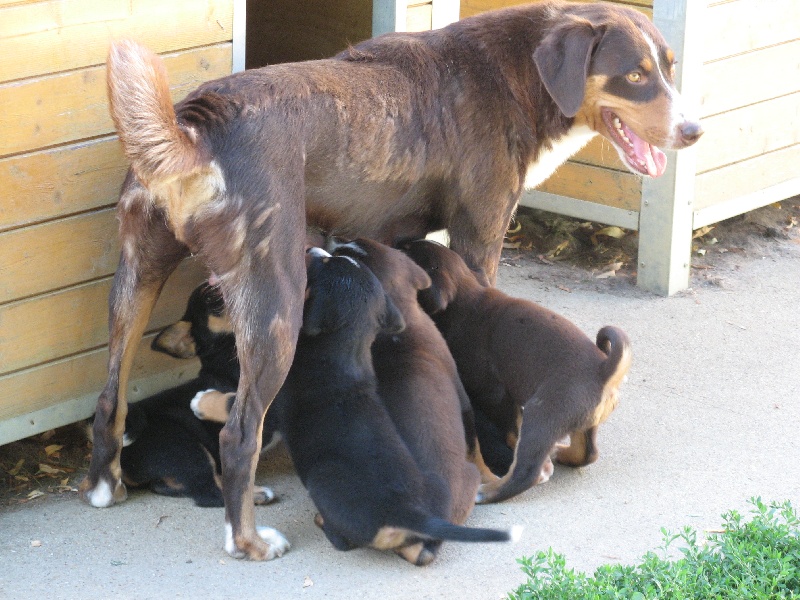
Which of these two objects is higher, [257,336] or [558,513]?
[257,336]

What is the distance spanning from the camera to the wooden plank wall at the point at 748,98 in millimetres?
6078

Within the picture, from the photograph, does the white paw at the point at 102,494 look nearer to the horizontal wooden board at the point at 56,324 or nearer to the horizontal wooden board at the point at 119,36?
the horizontal wooden board at the point at 56,324

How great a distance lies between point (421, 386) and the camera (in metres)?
3.82

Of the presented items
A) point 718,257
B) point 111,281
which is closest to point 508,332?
point 111,281

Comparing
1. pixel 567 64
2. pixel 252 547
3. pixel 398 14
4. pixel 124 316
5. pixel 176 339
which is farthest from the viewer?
pixel 398 14

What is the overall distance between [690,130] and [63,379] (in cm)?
256

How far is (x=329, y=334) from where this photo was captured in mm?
3824

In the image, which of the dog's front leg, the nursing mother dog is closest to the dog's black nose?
the nursing mother dog

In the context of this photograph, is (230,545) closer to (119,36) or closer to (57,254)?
(57,254)

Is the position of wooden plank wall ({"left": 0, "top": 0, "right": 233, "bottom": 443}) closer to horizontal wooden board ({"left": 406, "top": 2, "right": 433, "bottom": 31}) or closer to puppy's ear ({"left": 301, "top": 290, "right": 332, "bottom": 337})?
puppy's ear ({"left": 301, "top": 290, "right": 332, "bottom": 337})

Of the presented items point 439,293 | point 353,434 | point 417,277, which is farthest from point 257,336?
point 439,293

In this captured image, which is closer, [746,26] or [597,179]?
[746,26]

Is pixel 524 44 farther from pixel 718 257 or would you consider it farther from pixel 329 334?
pixel 718 257

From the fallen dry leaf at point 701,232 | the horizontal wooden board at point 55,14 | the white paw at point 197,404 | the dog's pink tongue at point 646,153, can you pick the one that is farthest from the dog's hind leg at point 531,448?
the fallen dry leaf at point 701,232
